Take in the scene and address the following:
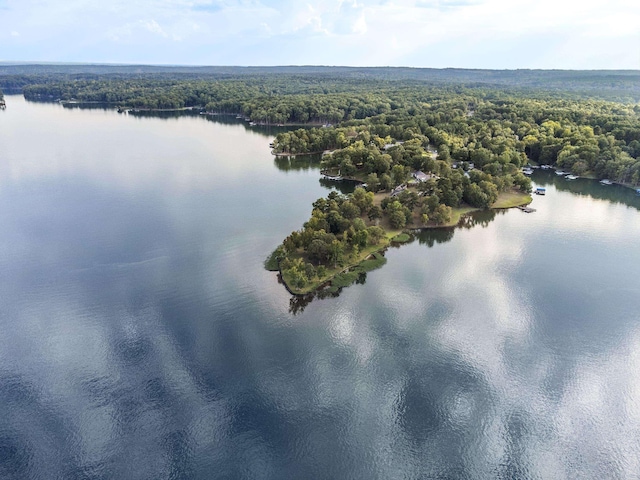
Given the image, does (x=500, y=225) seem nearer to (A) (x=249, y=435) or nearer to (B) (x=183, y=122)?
(A) (x=249, y=435)

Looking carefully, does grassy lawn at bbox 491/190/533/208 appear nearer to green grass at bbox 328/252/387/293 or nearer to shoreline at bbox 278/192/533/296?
shoreline at bbox 278/192/533/296

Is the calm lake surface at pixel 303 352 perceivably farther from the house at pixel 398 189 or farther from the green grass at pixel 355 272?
the house at pixel 398 189

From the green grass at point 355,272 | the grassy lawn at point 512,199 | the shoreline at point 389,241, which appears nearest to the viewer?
the shoreline at point 389,241

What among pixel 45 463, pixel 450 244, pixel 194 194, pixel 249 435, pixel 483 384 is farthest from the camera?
pixel 194 194

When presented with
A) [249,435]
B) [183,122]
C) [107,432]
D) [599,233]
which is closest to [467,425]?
[249,435]

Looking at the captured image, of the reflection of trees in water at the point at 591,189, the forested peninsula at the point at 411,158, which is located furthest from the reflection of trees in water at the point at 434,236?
the reflection of trees in water at the point at 591,189
